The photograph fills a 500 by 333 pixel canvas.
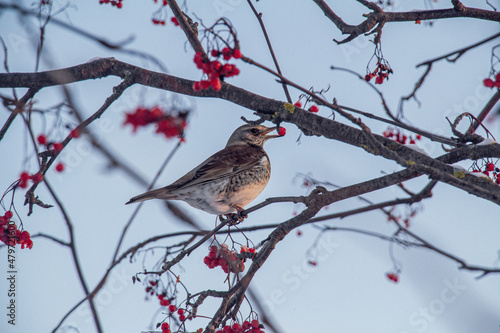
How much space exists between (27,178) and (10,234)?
0.73 meters

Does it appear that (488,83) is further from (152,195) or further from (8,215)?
(8,215)

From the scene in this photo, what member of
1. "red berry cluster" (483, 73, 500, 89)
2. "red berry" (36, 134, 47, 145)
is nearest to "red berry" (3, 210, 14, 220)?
"red berry" (36, 134, 47, 145)

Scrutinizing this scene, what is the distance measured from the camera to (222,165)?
588cm

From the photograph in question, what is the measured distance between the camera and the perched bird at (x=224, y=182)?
543 cm

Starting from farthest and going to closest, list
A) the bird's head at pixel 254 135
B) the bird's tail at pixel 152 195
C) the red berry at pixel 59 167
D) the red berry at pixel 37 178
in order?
the bird's head at pixel 254 135 → the bird's tail at pixel 152 195 → the red berry at pixel 59 167 → the red berry at pixel 37 178

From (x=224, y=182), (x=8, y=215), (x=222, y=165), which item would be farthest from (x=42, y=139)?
(x=222, y=165)

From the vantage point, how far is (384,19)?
12.5 feet

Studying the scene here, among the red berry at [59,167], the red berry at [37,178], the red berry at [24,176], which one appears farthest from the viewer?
the red berry at [59,167]

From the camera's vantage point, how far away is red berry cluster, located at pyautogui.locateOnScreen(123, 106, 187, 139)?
7.50 ft

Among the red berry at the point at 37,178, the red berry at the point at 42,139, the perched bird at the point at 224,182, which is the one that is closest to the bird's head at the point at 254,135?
the perched bird at the point at 224,182

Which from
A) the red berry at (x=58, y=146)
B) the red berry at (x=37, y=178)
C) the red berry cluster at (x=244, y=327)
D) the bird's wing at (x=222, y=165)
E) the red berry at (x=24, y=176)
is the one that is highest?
the bird's wing at (x=222, y=165)

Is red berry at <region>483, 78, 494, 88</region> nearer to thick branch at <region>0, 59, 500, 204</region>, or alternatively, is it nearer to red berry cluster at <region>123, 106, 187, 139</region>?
thick branch at <region>0, 59, 500, 204</region>

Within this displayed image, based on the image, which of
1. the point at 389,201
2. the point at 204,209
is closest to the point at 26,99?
the point at 204,209

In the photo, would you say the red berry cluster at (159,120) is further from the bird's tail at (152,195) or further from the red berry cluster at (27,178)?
the bird's tail at (152,195)
